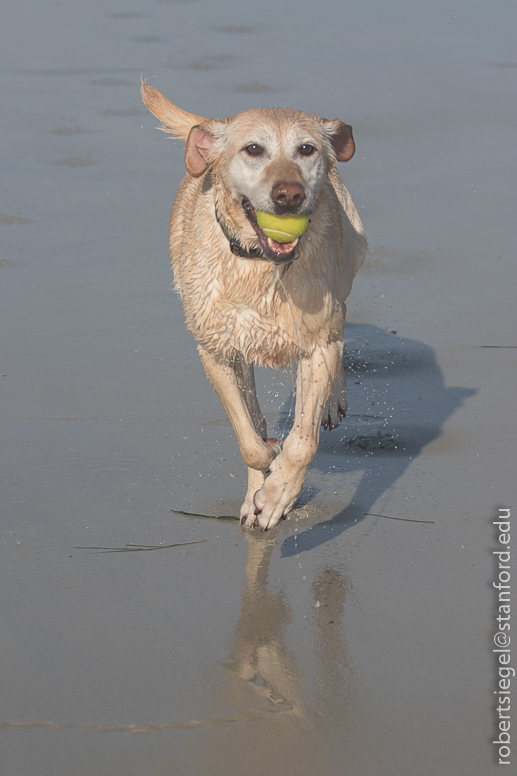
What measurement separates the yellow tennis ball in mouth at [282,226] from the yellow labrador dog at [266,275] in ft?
0.10

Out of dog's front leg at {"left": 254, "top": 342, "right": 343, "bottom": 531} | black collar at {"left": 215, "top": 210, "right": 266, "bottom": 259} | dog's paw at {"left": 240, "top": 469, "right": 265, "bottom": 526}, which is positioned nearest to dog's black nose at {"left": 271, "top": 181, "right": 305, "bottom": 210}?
black collar at {"left": 215, "top": 210, "right": 266, "bottom": 259}

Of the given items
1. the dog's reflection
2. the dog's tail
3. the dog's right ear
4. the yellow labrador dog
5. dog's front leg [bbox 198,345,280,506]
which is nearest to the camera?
the dog's reflection

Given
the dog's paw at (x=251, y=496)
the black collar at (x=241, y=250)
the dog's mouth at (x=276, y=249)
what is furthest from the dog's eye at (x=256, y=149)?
the dog's paw at (x=251, y=496)

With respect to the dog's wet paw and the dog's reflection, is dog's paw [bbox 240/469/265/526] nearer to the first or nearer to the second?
the dog's wet paw

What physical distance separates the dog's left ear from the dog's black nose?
0.59 meters

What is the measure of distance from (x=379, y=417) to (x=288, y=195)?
2.24 meters

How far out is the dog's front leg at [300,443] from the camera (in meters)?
4.08

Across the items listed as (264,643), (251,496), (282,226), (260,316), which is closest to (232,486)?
(251,496)

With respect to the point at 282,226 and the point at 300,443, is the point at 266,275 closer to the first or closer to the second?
the point at 282,226

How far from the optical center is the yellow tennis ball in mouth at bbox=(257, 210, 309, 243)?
371 centimetres

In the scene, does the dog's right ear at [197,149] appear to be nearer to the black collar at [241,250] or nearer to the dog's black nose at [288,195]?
the black collar at [241,250]

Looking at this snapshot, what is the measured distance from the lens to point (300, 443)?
13.5ft

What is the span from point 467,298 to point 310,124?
11.2ft

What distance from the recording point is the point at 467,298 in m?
7.05
